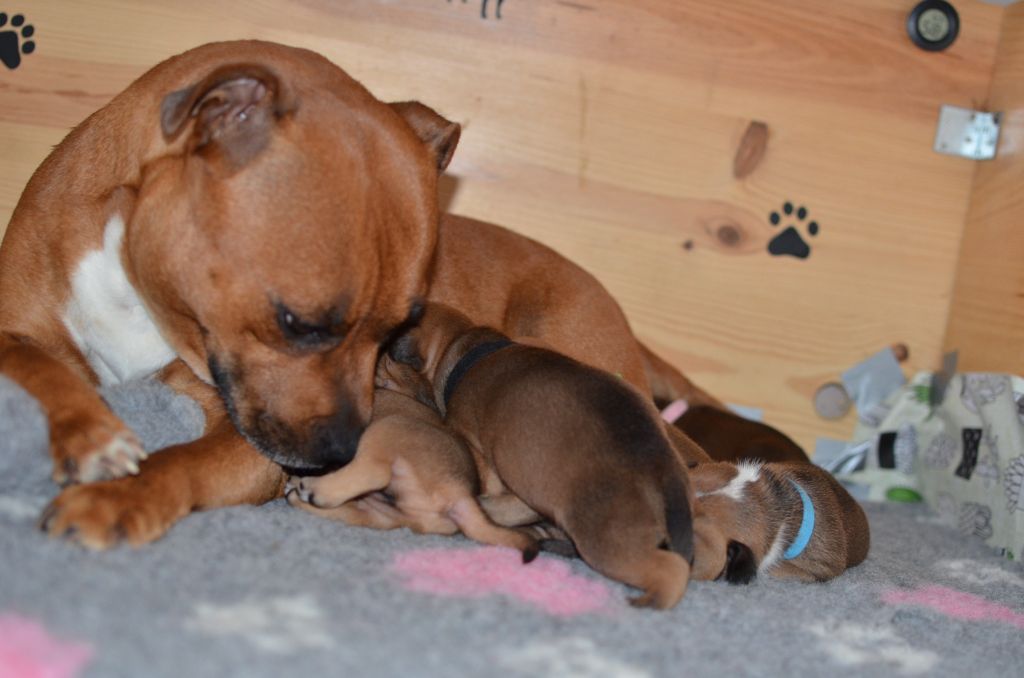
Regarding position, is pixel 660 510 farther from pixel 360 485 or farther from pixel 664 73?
pixel 664 73

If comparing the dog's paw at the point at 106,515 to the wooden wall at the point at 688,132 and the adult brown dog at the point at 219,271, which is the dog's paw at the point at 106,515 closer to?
the adult brown dog at the point at 219,271

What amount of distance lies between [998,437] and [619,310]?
55.5 inches

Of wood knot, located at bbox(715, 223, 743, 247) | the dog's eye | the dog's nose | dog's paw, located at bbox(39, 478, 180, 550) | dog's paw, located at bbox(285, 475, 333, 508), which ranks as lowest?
dog's paw, located at bbox(285, 475, 333, 508)

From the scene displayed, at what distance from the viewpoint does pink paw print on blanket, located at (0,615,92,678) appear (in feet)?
5.34

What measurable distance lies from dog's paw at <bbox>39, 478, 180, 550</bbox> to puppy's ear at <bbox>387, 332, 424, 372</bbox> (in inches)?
50.8

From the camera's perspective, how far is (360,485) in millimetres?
2816

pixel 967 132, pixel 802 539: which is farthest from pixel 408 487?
pixel 967 132

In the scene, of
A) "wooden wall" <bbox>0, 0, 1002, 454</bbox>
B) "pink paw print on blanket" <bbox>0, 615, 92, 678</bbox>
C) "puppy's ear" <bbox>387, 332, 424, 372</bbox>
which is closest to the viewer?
"pink paw print on blanket" <bbox>0, 615, 92, 678</bbox>

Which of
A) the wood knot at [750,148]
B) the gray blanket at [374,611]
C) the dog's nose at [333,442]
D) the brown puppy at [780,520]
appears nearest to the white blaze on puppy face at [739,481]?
the brown puppy at [780,520]

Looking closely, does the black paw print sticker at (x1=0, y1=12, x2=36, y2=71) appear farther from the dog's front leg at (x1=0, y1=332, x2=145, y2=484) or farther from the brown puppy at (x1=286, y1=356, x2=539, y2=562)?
the brown puppy at (x1=286, y1=356, x2=539, y2=562)

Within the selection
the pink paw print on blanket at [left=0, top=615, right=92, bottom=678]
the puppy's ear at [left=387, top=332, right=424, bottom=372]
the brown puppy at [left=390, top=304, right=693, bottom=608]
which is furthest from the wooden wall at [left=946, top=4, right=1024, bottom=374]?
the pink paw print on blanket at [left=0, top=615, right=92, bottom=678]

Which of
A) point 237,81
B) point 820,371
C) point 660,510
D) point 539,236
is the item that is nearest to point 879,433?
point 820,371

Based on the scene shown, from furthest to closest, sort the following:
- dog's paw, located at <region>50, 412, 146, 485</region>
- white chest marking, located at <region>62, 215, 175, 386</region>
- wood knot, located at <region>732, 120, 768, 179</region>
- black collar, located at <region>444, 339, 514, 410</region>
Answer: wood knot, located at <region>732, 120, 768, 179</region>, black collar, located at <region>444, 339, 514, 410</region>, white chest marking, located at <region>62, 215, 175, 386</region>, dog's paw, located at <region>50, 412, 146, 485</region>

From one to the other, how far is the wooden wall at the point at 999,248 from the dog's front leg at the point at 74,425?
→ 315cm
